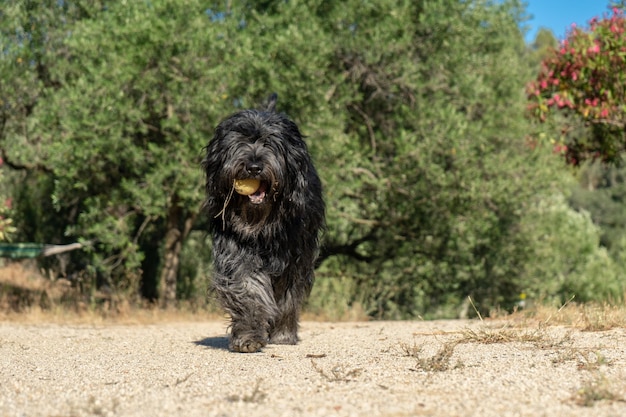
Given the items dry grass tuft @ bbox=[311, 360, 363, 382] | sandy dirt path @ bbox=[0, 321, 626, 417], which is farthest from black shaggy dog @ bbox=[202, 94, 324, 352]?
dry grass tuft @ bbox=[311, 360, 363, 382]

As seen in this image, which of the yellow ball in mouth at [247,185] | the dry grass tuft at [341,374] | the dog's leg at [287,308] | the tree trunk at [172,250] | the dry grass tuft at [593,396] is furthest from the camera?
the tree trunk at [172,250]

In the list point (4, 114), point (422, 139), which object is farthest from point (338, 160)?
point (4, 114)

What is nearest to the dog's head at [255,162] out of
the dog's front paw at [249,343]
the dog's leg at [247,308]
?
the dog's leg at [247,308]

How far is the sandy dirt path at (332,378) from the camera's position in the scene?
3.73 metres

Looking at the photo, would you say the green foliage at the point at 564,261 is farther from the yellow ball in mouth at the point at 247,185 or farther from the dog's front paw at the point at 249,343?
the yellow ball in mouth at the point at 247,185

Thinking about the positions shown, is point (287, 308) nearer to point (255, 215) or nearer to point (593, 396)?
point (255, 215)

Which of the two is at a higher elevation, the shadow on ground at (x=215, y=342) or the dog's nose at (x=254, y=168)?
the dog's nose at (x=254, y=168)

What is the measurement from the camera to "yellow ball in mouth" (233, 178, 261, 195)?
641 centimetres

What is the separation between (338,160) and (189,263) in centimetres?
754

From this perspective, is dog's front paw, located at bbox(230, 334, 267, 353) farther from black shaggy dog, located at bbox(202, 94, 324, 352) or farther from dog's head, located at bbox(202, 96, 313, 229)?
dog's head, located at bbox(202, 96, 313, 229)

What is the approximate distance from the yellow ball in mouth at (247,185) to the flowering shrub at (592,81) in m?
5.95

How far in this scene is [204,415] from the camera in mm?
3582

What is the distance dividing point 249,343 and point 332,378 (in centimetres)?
197

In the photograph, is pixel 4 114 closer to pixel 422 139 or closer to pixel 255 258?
pixel 422 139
